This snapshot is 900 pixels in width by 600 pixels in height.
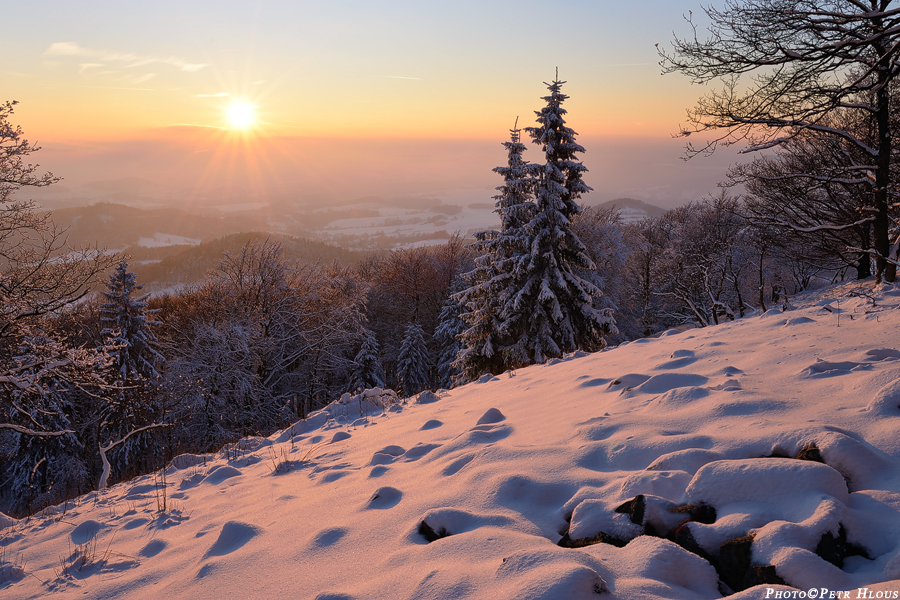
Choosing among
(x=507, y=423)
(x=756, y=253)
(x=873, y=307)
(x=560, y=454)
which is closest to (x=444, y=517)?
(x=560, y=454)

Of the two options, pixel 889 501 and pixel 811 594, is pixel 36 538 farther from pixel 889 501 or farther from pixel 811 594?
pixel 889 501

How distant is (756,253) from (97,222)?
18572 centimetres

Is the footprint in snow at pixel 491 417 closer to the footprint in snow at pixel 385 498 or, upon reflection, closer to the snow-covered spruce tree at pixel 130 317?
the footprint in snow at pixel 385 498

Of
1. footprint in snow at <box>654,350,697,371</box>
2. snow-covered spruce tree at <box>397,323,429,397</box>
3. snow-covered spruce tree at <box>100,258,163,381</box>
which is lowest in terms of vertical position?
snow-covered spruce tree at <box>397,323,429,397</box>

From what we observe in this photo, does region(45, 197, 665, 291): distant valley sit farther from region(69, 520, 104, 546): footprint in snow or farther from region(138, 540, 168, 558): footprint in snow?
region(138, 540, 168, 558): footprint in snow

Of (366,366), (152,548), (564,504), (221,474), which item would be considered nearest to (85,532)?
(152,548)

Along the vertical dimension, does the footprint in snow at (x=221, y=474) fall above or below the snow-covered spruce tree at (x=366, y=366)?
above

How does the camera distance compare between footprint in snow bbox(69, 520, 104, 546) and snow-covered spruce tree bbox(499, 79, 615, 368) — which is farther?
snow-covered spruce tree bbox(499, 79, 615, 368)

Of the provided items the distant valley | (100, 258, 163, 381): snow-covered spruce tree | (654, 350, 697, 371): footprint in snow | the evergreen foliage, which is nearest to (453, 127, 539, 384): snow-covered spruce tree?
the evergreen foliage

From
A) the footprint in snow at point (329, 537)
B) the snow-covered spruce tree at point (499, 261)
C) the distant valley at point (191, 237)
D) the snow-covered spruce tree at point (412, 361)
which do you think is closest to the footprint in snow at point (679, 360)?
the footprint in snow at point (329, 537)

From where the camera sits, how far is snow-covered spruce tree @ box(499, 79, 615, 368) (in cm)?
1739

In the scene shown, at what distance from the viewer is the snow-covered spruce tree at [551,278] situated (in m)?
17.4

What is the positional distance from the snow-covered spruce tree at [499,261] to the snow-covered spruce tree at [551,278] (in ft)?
1.23

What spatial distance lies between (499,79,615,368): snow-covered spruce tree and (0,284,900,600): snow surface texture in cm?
1181
